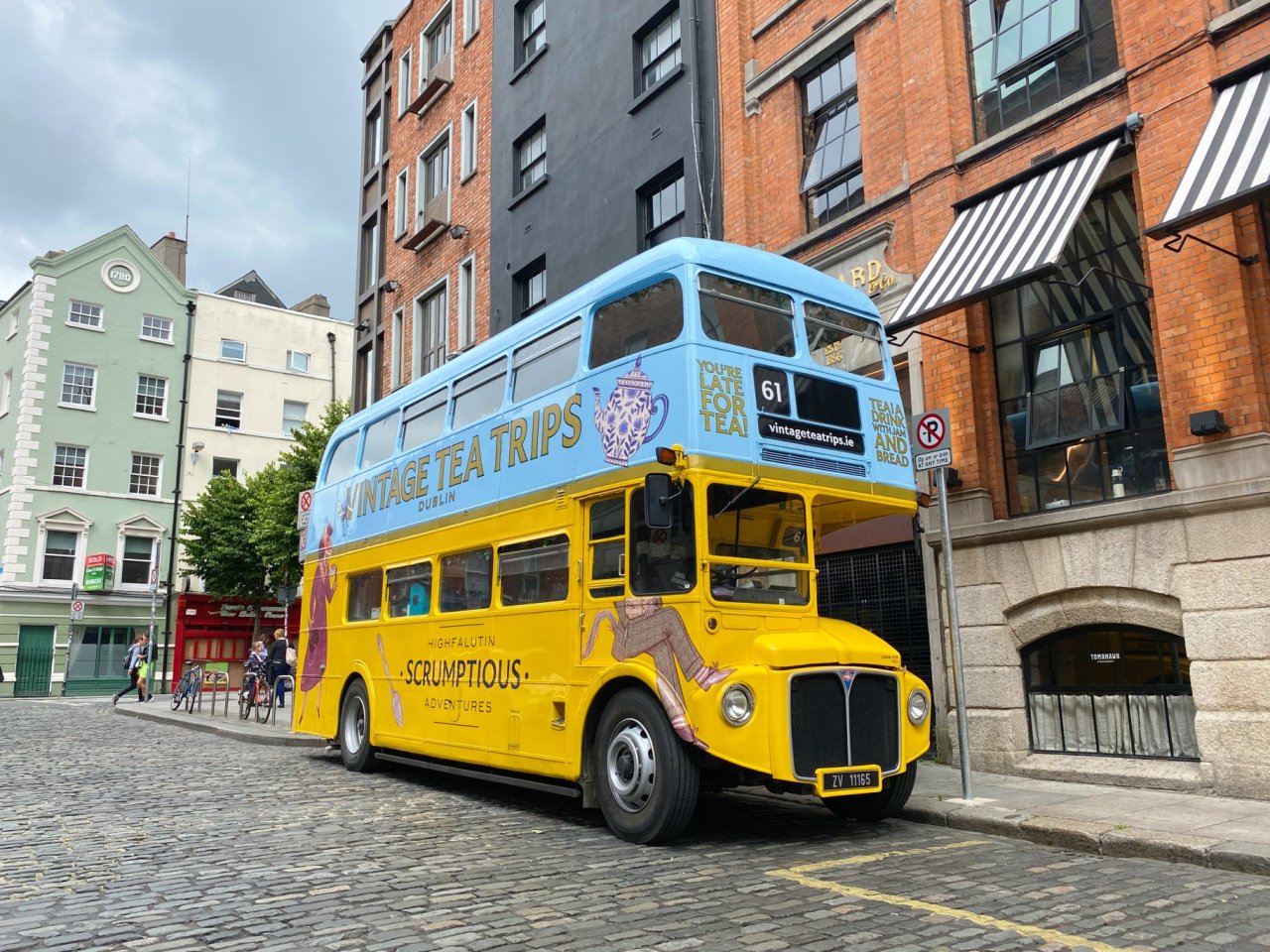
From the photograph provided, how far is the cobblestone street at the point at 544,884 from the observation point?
4805 mm

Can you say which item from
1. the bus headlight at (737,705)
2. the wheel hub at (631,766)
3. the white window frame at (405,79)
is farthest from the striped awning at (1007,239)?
the white window frame at (405,79)

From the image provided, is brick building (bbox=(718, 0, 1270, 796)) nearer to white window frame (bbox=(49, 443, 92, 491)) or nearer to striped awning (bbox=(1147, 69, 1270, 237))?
striped awning (bbox=(1147, 69, 1270, 237))

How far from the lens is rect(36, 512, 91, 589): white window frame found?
1378 inches

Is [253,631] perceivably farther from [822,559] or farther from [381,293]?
[822,559]

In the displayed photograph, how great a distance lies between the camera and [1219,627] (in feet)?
28.7

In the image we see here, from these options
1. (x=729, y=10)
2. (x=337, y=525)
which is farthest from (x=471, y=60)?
(x=337, y=525)

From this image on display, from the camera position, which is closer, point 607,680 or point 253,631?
point 607,680

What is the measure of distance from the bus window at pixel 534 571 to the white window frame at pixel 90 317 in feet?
114

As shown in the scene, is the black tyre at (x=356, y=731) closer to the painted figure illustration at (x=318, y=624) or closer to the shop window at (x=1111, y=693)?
the painted figure illustration at (x=318, y=624)

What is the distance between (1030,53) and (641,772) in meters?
9.46

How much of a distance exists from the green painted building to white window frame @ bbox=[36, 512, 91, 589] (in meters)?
0.04

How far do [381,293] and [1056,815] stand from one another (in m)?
22.6

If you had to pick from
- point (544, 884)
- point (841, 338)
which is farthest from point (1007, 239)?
point (544, 884)

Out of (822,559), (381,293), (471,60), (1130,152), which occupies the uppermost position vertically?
(471,60)
